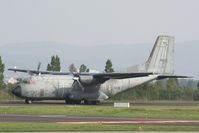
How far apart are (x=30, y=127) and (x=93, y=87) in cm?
3308

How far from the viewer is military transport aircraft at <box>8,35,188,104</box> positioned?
5800 centimetres

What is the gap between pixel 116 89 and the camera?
62.2 metres

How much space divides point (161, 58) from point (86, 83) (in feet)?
36.0

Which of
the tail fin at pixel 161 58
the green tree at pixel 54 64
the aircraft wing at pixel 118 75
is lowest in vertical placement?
the aircraft wing at pixel 118 75

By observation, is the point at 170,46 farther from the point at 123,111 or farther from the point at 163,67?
the point at 123,111

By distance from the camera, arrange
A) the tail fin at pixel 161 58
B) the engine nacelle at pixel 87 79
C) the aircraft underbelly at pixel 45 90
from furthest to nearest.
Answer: the tail fin at pixel 161 58
the engine nacelle at pixel 87 79
the aircraft underbelly at pixel 45 90

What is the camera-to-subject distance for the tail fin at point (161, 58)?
65250 mm

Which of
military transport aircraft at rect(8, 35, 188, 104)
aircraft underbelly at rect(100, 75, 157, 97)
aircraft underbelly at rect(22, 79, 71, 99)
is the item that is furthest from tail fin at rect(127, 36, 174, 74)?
aircraft underbelly at rect(22, 79, 71, 99)

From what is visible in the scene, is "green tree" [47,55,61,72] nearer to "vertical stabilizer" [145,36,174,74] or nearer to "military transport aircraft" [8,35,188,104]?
"military transport aircraft" [8,35,188,104]

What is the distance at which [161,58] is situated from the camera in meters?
65.9

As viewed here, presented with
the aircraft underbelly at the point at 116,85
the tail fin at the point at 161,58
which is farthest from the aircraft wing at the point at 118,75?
the tail fin at the point at 161,58

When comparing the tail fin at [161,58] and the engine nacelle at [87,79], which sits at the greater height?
the tail fin at [161,58]

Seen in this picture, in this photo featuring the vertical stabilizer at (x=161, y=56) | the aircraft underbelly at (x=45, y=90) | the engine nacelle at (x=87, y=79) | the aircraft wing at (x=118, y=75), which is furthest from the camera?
the vertical stabilizer at (x=161, y=56)

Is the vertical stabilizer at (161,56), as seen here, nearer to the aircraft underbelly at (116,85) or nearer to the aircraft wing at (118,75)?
the aircraft underbelly at (116,85)
